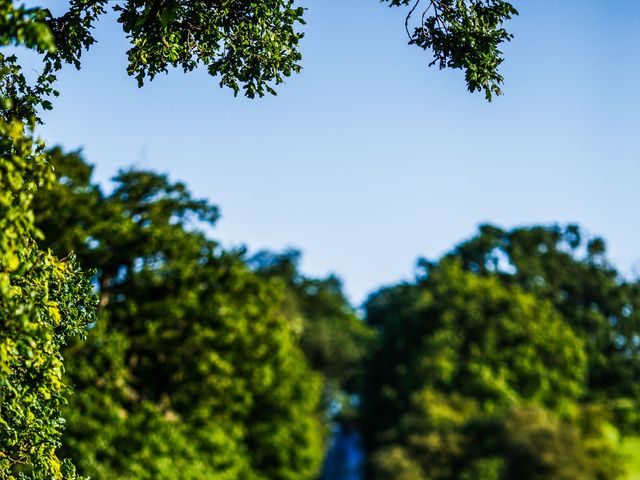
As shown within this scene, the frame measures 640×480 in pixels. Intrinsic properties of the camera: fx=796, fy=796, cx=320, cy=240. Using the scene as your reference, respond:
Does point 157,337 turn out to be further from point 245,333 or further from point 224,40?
point 224,40

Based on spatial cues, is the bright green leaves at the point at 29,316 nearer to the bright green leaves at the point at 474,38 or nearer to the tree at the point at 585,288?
the bright green leaves at the point at 474,38

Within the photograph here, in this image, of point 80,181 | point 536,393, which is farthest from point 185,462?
point 536,393

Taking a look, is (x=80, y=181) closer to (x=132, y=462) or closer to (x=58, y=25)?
(x=132, y=462)

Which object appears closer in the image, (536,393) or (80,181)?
(80,181)

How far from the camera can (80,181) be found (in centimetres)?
2728

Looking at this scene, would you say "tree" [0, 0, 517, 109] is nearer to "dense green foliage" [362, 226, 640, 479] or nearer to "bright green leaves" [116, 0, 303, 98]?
"bright green leaves" [116, 0, 303, 98]

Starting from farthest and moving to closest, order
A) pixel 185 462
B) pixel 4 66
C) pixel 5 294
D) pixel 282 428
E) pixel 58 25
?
pixel 282 428 → pixel 185 462 → pixel 58 25 → pixel 4 66 → pixel 5 294

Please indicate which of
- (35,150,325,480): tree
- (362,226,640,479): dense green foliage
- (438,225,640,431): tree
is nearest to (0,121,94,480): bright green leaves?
(35,150,325,480): tree

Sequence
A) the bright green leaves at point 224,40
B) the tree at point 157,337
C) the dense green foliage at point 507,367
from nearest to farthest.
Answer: the bright green leaves at point 224,40 < the tree at point 157,337 < the dense green foliage at point 507,367

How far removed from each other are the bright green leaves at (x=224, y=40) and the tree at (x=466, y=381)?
3228cm

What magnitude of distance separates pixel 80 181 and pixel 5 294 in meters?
21.8

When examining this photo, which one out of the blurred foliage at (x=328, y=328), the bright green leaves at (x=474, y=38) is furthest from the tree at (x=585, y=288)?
the bright green leaves at (x=474, y=38)

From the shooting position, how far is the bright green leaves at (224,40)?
8.86 metres

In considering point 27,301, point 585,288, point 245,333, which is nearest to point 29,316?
point 27,301
